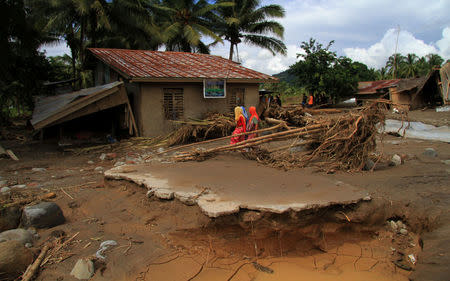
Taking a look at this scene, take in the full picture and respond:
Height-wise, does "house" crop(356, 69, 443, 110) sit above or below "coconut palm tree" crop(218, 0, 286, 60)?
below

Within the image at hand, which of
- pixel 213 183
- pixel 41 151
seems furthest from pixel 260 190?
pixel 41 151

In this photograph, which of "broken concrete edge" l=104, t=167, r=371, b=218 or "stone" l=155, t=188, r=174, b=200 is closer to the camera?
"broken concrete edge" l=104, t=167, r=371, b=218

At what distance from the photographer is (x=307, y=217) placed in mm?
3617

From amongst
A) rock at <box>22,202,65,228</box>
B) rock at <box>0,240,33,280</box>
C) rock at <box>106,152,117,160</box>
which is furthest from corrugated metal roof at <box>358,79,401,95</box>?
rock at <box>0,240,33,280</box>

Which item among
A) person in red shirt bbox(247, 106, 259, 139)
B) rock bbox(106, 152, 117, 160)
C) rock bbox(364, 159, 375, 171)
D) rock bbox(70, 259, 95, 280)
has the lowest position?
rock bbox(70, 259, 95, 280)

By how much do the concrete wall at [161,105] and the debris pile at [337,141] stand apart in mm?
4291

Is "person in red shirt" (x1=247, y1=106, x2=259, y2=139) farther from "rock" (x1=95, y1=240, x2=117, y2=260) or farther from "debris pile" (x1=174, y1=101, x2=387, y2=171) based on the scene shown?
"rock" (x1=95, y1=240, x2=117, y2=260)

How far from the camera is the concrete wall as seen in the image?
9.98m

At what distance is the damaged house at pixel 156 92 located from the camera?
898 cm

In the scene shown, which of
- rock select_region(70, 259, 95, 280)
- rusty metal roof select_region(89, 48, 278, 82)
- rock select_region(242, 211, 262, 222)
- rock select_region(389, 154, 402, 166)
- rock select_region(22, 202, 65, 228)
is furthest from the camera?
rusty metal roof select_region(89, 48, 278, 82)

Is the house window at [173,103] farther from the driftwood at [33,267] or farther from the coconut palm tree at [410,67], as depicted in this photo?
the coconut palm tree at [410,67]

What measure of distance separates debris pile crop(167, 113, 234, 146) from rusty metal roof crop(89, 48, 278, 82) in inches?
65.5

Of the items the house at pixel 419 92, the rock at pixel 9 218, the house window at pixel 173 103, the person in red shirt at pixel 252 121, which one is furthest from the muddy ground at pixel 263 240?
the house at pixel 419 92

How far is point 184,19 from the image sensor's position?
67.2ft
